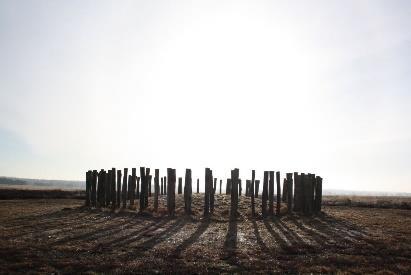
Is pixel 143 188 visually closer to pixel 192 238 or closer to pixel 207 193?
pixel 207 193

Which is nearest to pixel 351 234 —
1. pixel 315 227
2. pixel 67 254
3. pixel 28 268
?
pixel 315 227

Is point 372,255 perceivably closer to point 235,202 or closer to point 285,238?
point 285,238

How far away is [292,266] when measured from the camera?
36.0 feet

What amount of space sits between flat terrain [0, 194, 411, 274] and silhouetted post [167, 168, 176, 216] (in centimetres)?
61

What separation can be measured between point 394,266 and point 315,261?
2.08 meters

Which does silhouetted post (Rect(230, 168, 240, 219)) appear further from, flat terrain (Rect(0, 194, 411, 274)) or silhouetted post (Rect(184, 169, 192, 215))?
silhouetted post (Rect(184, 169, 192, 215))

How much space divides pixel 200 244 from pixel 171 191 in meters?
8.59

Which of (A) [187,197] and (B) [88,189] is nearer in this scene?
(A) [187,197]

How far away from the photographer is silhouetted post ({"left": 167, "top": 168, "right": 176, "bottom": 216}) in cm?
2206

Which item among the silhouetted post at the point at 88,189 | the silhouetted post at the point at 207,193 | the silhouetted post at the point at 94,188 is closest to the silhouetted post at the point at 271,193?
the silhouetted post at the point at 207,193

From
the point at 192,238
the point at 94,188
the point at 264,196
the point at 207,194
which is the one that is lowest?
the point at 192,238

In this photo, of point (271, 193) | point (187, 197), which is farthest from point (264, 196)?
point (187, 197)

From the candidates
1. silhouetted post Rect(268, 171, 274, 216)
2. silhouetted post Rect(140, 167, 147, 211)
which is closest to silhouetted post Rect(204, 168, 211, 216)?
silhouetted post Rect(268, 171, 274, 216)

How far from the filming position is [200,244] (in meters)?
14.0
